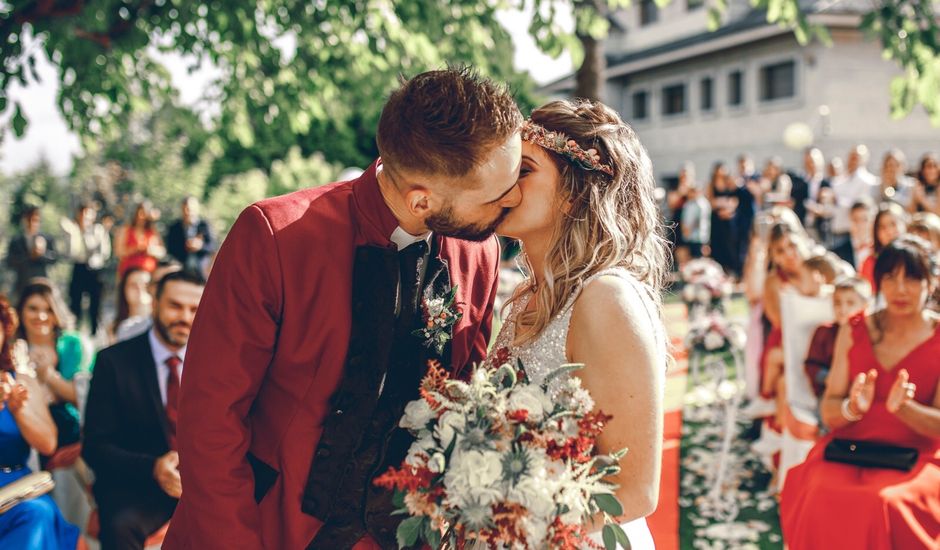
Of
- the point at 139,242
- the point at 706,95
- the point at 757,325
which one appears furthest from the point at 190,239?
the point at 706,95

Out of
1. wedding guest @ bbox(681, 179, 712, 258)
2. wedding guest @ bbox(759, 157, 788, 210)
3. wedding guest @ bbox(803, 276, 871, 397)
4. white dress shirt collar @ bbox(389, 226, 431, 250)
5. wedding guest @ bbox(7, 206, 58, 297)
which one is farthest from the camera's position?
wedding guest @ bbox(681, 179, 712, 258)

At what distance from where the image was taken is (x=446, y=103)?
74.6 inches

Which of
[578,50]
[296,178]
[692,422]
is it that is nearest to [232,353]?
[578,50]

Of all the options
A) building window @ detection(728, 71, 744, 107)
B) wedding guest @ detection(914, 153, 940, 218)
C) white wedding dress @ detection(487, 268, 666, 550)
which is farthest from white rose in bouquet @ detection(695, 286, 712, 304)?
building window @ detection(728, 71, 744, 107)

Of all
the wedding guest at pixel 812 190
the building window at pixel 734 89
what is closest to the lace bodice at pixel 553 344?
the wedding guest at pixel 812 190

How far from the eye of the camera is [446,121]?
1.90 m

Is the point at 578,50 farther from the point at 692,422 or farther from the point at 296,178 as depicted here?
the point at 296,178

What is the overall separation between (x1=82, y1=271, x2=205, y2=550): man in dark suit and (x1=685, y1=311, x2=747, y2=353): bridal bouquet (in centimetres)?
380

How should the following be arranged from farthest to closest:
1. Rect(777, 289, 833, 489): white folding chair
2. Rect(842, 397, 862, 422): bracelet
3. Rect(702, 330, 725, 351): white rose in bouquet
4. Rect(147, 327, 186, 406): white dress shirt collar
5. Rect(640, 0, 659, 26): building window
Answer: Rect(640, 0, 659, 26): building window → Rect(702, 330, 725, 351): white rose in bouquet → Rect(777, 289, 833, 489): white folding chair → Rect(147, 327, 186, 406): white dress shirt collar → Rect(842, 397, 862, 422): bracelet

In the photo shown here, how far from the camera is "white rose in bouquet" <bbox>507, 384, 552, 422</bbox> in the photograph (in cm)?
182

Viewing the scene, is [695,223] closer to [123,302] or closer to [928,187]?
[928,187]

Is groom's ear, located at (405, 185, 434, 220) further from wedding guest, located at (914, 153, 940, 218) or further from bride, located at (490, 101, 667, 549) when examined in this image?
wedding guest, located at (914, 153, 940, 218)

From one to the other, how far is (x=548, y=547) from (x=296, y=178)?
25.9m

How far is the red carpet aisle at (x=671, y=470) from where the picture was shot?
479 centimetres
